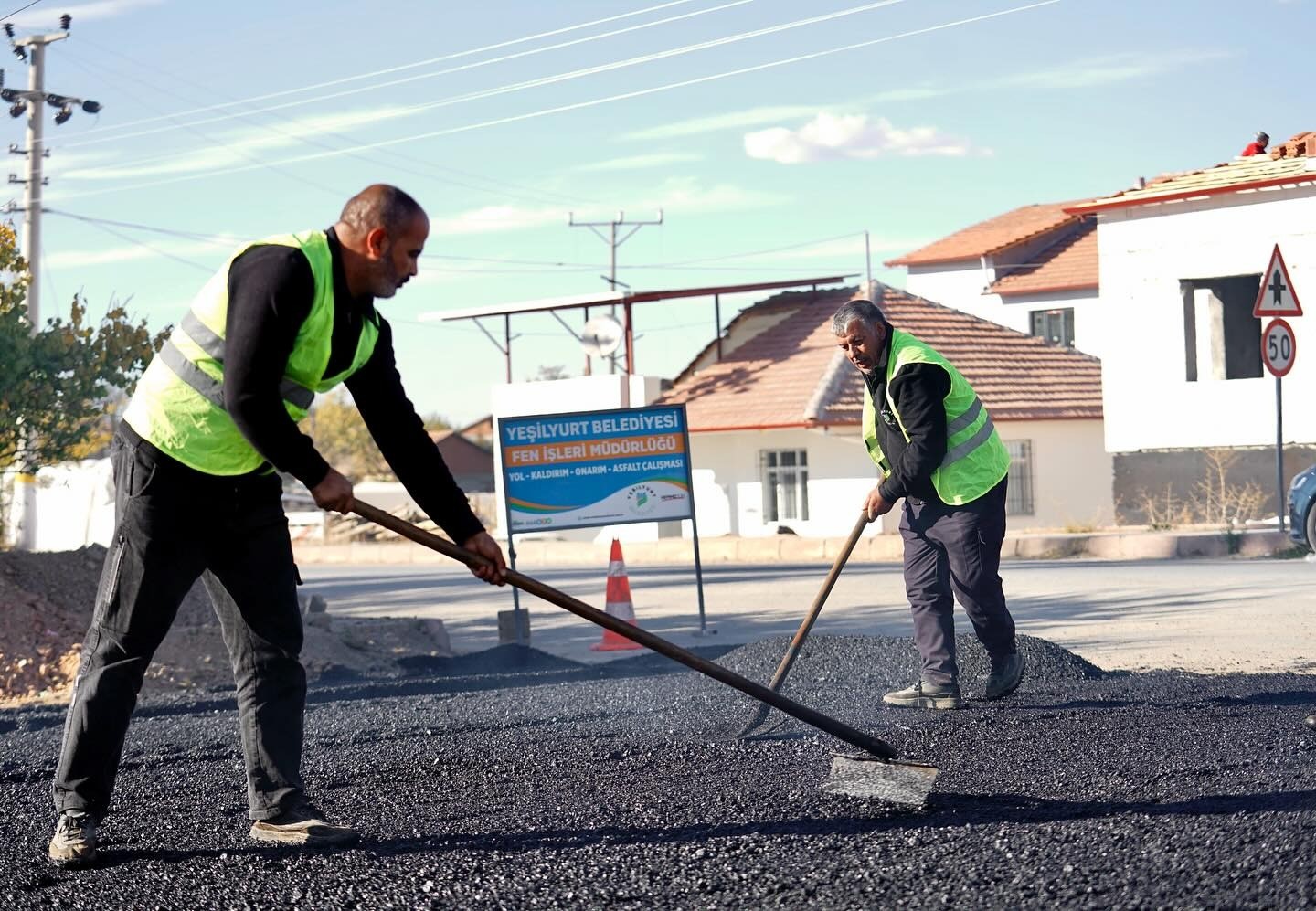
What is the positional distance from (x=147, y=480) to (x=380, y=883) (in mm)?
1227

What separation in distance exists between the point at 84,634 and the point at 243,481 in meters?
6.38

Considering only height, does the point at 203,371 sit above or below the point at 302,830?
above

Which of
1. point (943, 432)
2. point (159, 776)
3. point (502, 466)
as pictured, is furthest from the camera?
point (502, 466)

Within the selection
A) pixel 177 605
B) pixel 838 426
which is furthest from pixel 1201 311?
pixel 177 605

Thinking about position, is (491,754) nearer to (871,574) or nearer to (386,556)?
(871,574)

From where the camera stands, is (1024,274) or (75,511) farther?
(1024,274)

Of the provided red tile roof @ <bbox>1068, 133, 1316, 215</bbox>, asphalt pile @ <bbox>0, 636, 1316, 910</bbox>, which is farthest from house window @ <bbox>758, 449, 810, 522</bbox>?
asphalt pile @ <bbox>0, 636, 1316, 910</bbox>

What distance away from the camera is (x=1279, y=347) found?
15.7 meters

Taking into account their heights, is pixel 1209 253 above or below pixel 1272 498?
above

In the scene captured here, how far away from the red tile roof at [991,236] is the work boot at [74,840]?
3702 centimetres

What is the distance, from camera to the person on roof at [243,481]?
12.8 feet

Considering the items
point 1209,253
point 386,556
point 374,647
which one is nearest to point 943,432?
point 374,647

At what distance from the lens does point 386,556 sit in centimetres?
2930

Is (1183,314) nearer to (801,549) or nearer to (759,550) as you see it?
(801,549)
